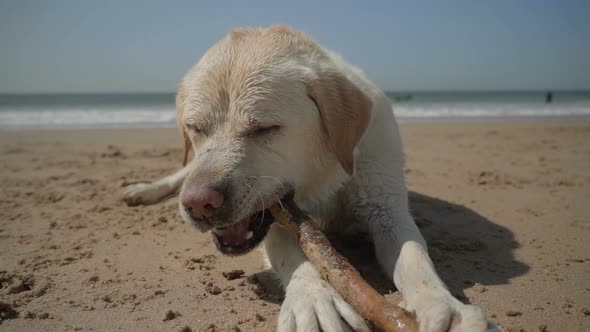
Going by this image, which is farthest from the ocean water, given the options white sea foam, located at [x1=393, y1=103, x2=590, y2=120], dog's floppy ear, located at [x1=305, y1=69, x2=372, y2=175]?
dog's floppy ear, located at [x1=305, y1=69, x2=372, y2=175]

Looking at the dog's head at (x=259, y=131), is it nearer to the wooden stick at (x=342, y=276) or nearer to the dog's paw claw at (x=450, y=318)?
the wooden stick at (x=342, y=276)

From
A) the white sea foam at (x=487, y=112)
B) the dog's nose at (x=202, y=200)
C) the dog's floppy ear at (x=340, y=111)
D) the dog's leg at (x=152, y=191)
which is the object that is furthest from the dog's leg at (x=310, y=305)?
the white sea foam at (x=487, y=112)

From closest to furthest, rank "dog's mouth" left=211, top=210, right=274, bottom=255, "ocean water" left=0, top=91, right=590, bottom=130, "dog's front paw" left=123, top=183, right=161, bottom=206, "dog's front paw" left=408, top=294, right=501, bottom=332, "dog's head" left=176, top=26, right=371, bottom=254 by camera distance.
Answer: "dog's front paw" left=408, top=294, right=501, bottom=332, "dog's head" left=176, top=26, right=371, bottom=254, "dog's mouth" left=211, top=210, right=274, bottom=255, "dog's front paw" left=123, top=183, right=161, bottom=206, "ocean water" left=0, top=91, right=590, bottom=130

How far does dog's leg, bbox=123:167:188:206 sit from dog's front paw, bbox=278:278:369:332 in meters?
2.70

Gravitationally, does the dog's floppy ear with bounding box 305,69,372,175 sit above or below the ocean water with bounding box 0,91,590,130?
above

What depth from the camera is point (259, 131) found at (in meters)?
2.33

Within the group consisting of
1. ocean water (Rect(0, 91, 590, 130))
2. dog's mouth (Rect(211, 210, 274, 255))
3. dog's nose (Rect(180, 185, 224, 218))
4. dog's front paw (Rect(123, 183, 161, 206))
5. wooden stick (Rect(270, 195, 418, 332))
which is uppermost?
dog's nose (Rect(180, 185, 224, 218))

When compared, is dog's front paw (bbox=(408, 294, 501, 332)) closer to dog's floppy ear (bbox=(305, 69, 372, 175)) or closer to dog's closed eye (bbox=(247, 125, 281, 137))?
dog's floppy ear (bbox=(305, 69, 372, 175))

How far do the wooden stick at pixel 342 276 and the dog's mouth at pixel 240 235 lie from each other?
111 mm

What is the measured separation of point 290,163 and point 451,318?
1176 millimetres

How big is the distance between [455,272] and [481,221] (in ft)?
4.15

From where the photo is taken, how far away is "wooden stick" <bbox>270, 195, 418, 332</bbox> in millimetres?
1574

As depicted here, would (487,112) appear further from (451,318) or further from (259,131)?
(451,318)

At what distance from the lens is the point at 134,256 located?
118 inches
